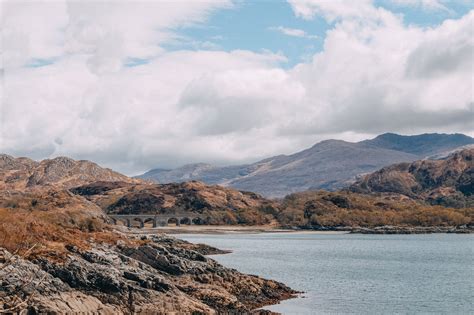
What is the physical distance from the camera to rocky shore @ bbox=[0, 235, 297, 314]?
40.7 metres

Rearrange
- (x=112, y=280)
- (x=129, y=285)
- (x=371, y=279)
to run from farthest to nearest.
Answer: (x=371, y=279)
(x=129, y=285)
(x=112, y=280)

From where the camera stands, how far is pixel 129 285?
45.9m

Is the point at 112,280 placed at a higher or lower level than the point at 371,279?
higher

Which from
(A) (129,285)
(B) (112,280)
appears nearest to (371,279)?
(A) (129,285)

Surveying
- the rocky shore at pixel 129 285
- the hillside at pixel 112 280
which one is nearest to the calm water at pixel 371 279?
the rocky shore at pixel 129 285

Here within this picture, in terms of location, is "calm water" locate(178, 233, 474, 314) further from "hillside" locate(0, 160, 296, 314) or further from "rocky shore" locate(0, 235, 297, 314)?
"hillside" locate(0, 160, 296, 314)

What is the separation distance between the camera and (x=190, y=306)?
46094 millimetres

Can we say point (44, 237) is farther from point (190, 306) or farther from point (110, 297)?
point (190, 306)

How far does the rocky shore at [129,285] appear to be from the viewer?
40.7 metres

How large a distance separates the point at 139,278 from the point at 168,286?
237 cm

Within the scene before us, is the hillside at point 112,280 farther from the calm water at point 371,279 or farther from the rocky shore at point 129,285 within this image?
the calm water at point 371,279

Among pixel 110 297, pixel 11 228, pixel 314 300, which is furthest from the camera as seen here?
pixel 314 300

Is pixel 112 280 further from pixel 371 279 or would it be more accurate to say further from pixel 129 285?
pixel 371 279

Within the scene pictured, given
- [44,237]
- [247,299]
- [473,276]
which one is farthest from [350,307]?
[473,276]
